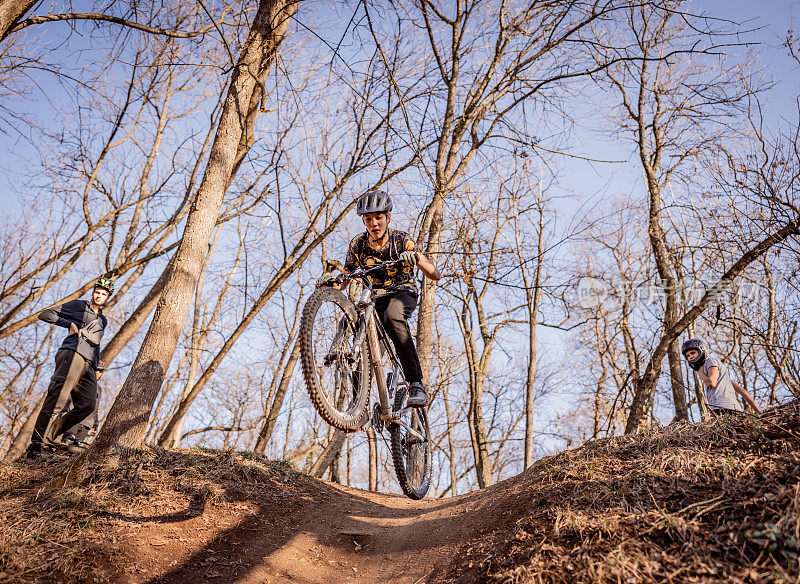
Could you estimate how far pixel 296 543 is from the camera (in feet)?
16.7

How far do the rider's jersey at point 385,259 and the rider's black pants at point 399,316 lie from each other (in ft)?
0.33

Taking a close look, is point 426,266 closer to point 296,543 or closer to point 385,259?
point 385,259

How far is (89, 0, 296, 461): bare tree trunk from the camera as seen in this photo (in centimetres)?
556

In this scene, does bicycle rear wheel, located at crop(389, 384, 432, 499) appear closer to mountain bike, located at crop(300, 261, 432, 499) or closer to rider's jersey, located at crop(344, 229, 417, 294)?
mountain bike, located at crop(300, 261, 432, 499)

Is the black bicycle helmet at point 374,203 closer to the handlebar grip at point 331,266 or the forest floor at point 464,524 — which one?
the handlebar grip at point 331,266

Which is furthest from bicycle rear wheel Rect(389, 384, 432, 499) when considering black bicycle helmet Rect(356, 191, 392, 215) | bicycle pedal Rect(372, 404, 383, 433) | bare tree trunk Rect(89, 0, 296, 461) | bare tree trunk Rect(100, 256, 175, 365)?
bare tree trunk Rect(100, 256, 175, 365)

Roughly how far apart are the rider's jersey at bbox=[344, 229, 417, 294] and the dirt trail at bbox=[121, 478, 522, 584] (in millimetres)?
2515

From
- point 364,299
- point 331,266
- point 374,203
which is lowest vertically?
point 364,299

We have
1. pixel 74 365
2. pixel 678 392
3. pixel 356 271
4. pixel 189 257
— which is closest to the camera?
pixel 356 271

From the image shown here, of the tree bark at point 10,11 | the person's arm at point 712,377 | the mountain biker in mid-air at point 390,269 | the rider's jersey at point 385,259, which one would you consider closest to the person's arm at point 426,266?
the mountain biker in mid-air at point 390,269

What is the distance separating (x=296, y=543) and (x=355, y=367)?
210 centimetres

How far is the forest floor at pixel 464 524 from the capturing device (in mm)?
2688

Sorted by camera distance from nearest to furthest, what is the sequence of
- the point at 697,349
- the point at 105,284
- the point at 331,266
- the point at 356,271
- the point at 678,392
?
1. the point at 356,271
2. the point at 331,266
3. the point at 697,349
4. the point at 105,284
5. the point at 678,392

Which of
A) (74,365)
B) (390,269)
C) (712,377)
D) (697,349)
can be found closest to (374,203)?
(390,269)
